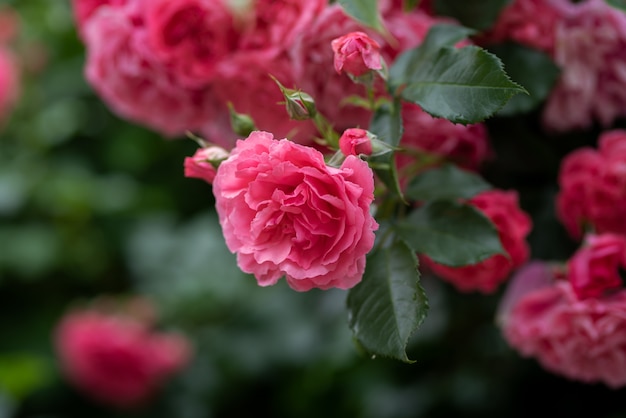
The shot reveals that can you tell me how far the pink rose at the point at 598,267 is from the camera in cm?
52

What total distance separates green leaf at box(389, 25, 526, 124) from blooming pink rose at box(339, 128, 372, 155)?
0.17 feet

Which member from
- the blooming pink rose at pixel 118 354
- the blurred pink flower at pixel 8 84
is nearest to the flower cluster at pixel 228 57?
the blooming pink rose at pixel 118 354

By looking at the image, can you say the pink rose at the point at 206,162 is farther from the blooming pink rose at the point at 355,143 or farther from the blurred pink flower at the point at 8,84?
the blurred pink flower at the point at 8,84

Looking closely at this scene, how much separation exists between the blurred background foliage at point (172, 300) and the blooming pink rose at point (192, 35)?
34 centimetres

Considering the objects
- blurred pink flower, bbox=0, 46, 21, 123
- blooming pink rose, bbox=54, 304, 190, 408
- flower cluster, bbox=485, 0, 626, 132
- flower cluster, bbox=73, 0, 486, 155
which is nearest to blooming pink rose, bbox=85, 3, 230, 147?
flower cluster, bbox=73, 0, 486, 155

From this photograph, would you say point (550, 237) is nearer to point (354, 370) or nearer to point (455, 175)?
point (455, 175)

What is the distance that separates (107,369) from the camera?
1176 millimetres

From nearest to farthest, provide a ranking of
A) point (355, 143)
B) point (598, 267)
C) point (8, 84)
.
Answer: point (355, 143) < point (598, 267) < point (8, 84)

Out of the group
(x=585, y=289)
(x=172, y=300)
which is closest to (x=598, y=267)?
(x=585, y=289)

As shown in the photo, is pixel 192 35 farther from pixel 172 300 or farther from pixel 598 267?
pixel 172 300

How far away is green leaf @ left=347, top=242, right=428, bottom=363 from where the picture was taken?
0.43 m

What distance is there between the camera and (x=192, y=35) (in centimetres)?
59

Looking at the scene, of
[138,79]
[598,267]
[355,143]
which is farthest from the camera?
[138,79]

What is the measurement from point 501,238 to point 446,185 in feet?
0.19
